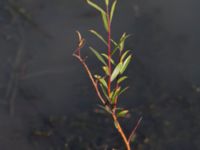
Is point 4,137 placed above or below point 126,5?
below

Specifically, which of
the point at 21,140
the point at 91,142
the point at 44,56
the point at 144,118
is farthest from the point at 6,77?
the point at 144,118

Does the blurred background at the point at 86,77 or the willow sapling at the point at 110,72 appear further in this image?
the blurred background at the point at 86,77

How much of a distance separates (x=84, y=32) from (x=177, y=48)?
676 millimetres

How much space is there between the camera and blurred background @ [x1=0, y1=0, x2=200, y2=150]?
9.01 feet

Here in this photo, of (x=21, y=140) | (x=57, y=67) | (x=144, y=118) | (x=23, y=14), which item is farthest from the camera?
(x=23, y=14)

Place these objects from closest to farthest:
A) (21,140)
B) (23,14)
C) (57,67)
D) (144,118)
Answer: (21,140), (144,118), (57,67), (23,14)

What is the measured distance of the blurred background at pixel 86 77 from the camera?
275cm

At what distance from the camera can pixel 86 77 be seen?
301 centimetres

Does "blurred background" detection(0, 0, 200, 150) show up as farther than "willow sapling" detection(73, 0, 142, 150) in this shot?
Yes

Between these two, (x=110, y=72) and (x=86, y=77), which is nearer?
(x=110, y=72)

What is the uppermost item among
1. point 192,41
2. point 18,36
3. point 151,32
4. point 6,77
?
point 18,36

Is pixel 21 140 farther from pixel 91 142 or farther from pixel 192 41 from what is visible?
pixel 192 41

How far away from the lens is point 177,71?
3.10 meters

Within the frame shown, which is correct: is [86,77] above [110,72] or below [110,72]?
below
